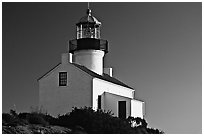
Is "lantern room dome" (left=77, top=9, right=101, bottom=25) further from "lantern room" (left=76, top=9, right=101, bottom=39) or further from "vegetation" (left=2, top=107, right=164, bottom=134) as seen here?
"vegetation" (left=2, top=107, right=164, bottom=134)

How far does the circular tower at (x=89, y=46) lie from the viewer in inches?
712

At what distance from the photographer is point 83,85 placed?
55.2 feet

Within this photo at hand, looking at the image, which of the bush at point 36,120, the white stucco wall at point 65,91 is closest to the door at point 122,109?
the white stucco wall at point 65,91

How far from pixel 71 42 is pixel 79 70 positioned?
192 cm

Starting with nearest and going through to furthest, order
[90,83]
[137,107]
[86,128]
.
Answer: [86,128] < [90,83] < [137,107]

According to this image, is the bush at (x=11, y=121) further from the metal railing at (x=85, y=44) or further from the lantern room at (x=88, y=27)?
the lantern room at (x=88, y=27)

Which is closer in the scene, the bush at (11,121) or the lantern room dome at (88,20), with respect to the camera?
the bush at (11,121)

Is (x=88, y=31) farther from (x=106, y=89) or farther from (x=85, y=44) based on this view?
(x=106, y=89)

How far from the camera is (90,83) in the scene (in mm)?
16734

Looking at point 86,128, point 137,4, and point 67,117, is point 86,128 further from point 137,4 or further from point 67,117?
point 137,4

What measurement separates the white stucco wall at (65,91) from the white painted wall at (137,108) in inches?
70.3

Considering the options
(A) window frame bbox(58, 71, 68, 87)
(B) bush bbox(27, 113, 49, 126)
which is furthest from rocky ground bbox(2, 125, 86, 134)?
(A) window frame bbox(58, 71, 68, 87)

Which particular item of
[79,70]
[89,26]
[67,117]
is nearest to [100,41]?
[89,26]

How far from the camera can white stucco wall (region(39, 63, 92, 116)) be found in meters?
16.8
